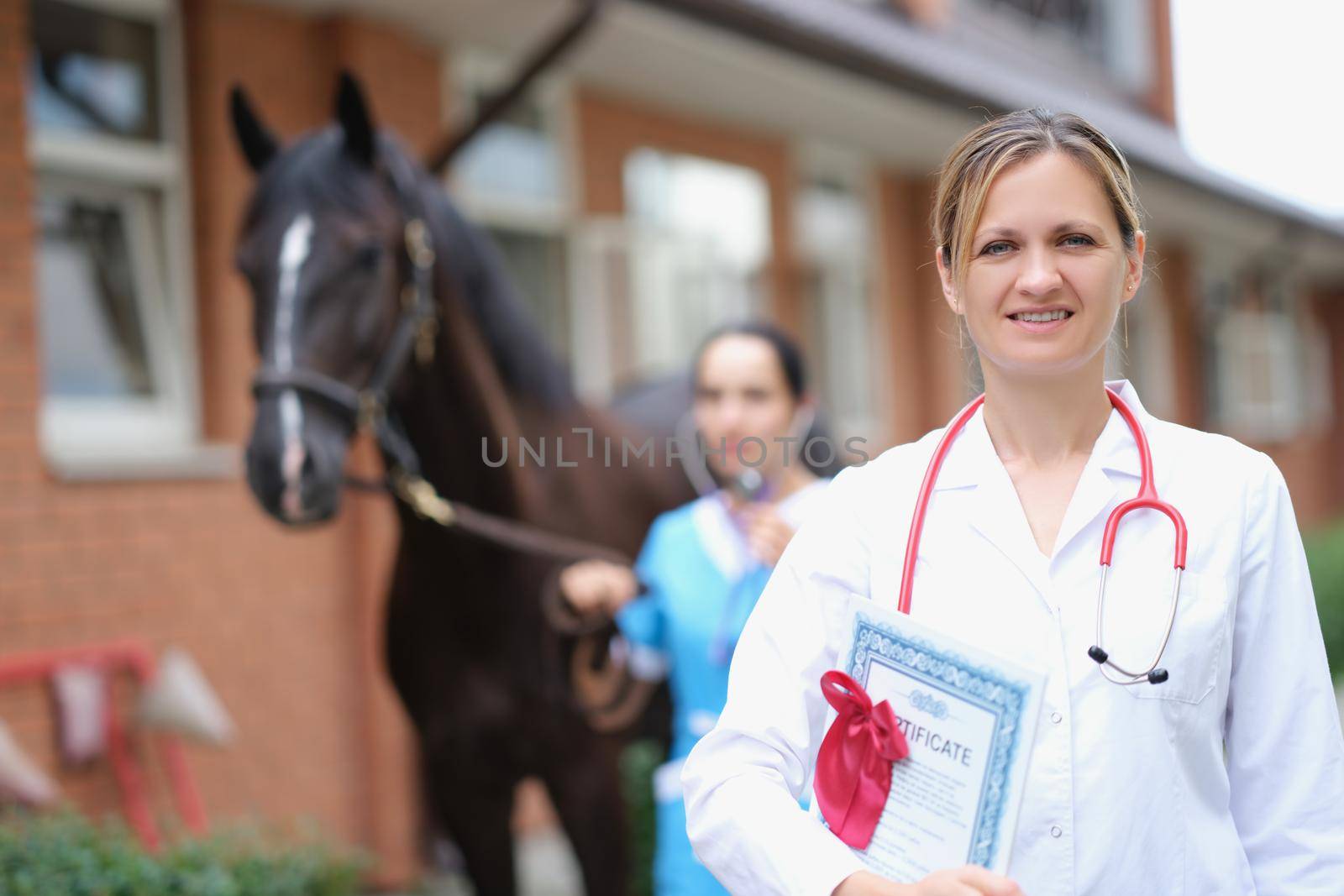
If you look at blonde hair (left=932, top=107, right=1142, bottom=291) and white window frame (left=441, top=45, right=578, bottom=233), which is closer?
blonde hair (left=932, top=107, right=1142, bottom=291)

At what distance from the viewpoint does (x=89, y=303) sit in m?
4.26

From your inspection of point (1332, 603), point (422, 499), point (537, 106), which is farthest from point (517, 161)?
point (1332, 603)

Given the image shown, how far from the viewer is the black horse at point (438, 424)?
8.53 feet

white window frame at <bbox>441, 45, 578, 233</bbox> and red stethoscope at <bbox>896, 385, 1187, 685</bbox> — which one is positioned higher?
white window frame at <bbox>441, 45, 578, 233</bbox>

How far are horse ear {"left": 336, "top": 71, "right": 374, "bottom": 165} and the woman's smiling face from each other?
1.93 metres

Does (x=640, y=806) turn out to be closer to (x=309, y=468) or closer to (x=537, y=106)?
(x=309, y=468)

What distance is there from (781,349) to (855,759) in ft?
5.30

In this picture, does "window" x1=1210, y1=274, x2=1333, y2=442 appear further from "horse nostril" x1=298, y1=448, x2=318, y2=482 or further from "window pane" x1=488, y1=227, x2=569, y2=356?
"horse nostril" x1=298, y1=448, x2=318, y2=482

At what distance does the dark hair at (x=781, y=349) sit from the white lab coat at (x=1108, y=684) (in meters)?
1.45

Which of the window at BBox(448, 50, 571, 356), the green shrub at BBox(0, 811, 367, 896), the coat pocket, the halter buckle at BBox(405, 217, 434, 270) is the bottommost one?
the green shrub at BBox(0, 811, 367, 896)

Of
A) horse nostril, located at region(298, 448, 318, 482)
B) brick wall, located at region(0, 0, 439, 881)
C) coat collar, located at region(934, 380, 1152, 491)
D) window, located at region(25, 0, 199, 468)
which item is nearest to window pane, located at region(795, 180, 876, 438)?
brick wall, located at region(0, 0, 439, 881)

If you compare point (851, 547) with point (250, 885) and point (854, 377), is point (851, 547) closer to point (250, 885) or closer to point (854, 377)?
point (250, 885)

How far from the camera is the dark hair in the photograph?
8.82 feet

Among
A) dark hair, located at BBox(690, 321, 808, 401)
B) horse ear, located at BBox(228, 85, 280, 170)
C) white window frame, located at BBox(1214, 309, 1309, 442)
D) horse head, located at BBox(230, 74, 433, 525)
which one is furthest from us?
white window frame, located at BBox(1214, 309, 1309, 442)
